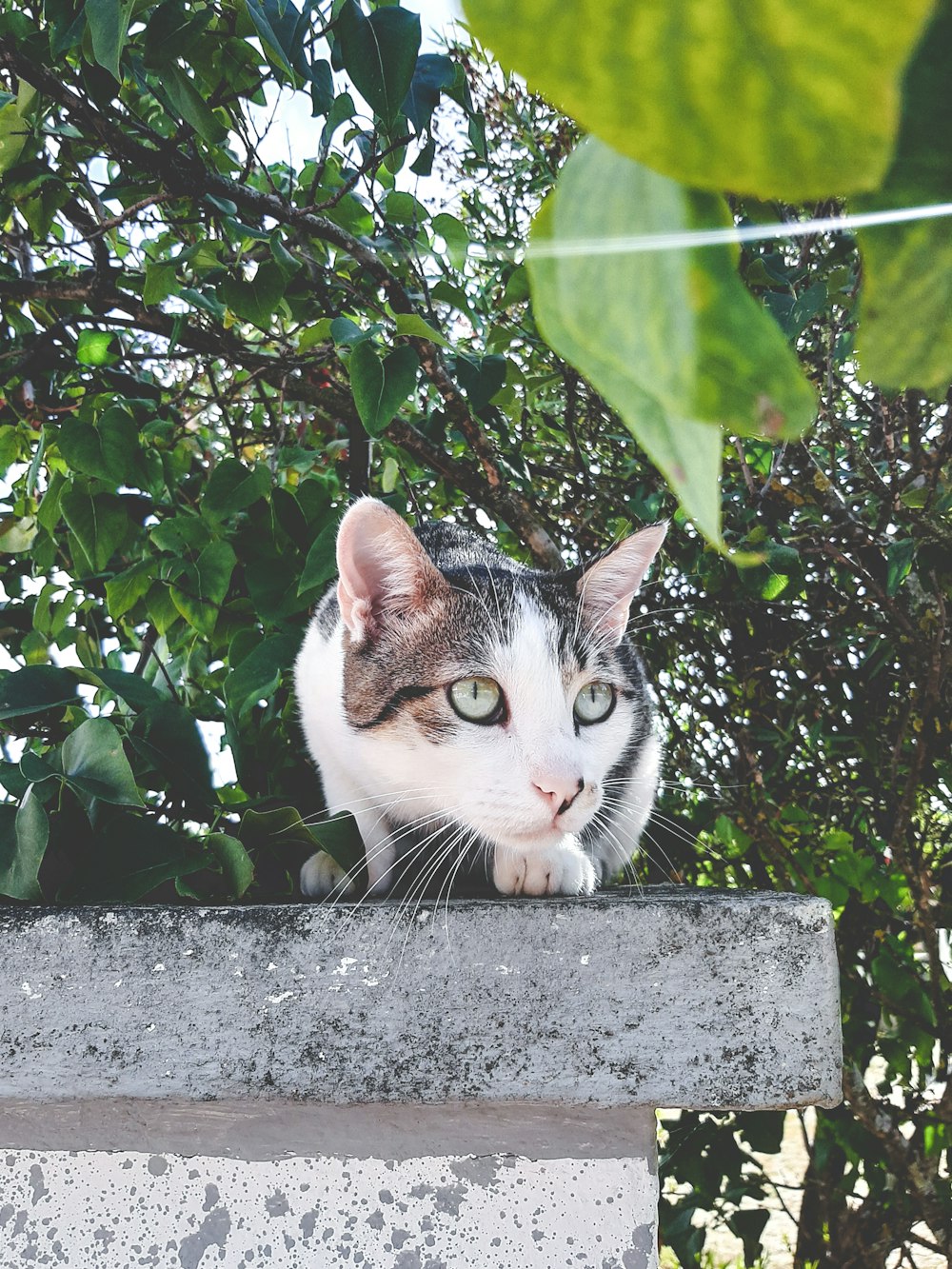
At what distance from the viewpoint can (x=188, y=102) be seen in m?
1.17

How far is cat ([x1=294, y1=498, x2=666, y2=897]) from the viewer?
1.11 metres

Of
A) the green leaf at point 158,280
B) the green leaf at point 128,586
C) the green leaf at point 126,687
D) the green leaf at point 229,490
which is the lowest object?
the green leaf at point 126,687

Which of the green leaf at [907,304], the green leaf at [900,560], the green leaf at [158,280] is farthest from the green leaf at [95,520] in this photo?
the green leaf at [907,304]

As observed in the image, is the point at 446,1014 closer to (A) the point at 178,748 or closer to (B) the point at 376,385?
(A) the point at 178,748

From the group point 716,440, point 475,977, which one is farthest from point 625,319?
point 475,977

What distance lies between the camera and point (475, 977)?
33.5 inches

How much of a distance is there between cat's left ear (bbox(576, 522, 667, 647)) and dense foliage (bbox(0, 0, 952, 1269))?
0.56 feet

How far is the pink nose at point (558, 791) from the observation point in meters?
1.08

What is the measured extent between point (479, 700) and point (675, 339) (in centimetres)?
114

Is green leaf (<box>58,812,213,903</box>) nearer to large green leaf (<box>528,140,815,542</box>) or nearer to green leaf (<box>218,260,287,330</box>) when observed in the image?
green leaf (<box>218,260,287,330</box>)

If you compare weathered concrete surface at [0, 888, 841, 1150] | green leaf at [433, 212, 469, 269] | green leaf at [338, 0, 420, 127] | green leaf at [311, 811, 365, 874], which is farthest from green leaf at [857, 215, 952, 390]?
green leaf at [433, 212, 469, 269]

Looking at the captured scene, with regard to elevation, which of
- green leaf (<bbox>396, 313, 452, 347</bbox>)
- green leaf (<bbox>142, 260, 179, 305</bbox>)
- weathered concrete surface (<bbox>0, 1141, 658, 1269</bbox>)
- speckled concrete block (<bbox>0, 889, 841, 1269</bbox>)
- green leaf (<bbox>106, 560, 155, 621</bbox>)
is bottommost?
weathered concrete surface (<bbox>0, 1141, 658, 1269</bbox>)

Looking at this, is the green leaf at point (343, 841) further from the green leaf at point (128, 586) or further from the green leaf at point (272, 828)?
the green leaf at point (128, 586)

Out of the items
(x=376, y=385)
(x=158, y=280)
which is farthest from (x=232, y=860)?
(x=158, y=280)
